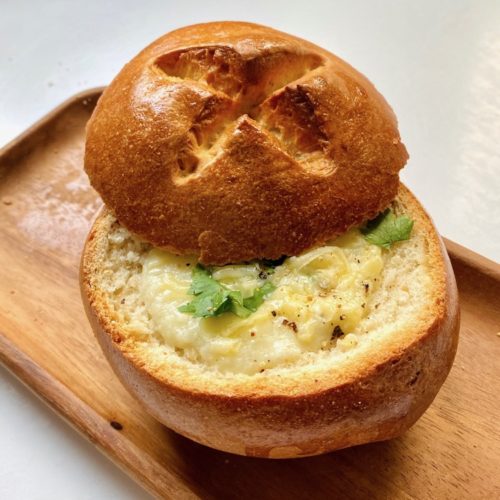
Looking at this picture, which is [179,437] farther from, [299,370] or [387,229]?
[387,229]

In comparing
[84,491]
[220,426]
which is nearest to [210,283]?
[220,426]

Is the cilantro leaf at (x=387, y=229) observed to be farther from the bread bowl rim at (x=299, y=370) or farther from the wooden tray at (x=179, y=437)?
the wooden tray at (x=179, y=437)

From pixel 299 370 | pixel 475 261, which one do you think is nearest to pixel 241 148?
pixel 299 370

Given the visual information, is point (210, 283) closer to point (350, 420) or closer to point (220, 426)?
point (220, 426)

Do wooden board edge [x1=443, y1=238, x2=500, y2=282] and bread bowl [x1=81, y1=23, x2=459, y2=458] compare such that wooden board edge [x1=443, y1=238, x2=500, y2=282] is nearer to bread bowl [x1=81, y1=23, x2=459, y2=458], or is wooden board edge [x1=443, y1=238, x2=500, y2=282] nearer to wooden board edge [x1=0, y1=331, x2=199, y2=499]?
bread bowl [x1=81, y1=23, x2=459, y2=458]

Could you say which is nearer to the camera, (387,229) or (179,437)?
(387,229)

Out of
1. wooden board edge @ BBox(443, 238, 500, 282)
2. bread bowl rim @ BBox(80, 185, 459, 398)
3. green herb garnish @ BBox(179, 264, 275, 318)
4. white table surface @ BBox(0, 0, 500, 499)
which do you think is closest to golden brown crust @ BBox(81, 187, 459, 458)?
bread bowl rim @ BBox(80, 185, 459, 398)

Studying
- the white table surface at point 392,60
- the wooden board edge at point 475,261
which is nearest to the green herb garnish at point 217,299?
the wooden board edge at point 475,261
